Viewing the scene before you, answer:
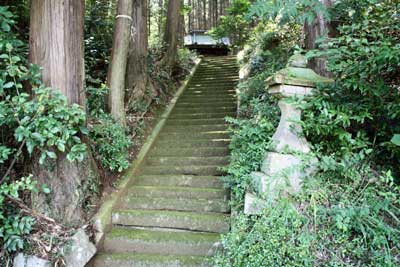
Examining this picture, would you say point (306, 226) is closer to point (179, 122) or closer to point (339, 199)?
point (339, 199)

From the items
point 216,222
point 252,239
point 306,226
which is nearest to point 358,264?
point 306,226

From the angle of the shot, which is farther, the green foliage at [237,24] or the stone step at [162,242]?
the green foliage at [237,24]

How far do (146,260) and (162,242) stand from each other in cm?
25

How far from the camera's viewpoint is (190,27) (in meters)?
20.7

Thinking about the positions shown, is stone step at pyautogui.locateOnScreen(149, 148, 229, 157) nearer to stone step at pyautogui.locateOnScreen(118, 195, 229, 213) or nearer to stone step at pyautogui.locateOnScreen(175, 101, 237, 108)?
stone step at pyautogui.locateOnScreen(118, 195, 229, 213)

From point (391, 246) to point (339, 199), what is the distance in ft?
1.59

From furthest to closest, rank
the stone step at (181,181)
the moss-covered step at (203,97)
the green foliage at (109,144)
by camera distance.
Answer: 1. the moss-covered step at (203,97)
2. the stone step at (181,181)
3. the green foliage at (109,144)

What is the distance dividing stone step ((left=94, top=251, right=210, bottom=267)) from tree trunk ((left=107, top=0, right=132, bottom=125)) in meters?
1.86

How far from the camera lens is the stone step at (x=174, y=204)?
11.9ft

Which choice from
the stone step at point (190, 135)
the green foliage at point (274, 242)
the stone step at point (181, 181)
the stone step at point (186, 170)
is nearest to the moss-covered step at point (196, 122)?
the stone step at point (190, 135)

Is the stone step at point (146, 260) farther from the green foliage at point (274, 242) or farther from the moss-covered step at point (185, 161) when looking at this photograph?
the moss-covered step at point (185, 161)

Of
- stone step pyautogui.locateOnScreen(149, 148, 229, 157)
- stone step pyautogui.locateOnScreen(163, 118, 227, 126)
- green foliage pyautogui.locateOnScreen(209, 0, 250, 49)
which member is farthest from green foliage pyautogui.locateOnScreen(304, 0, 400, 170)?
green foliage pyautogui.locateOnScreen(209, 0, 250, 49)

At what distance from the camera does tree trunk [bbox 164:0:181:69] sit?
7.44 m

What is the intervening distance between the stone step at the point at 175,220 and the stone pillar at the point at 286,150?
71cm
